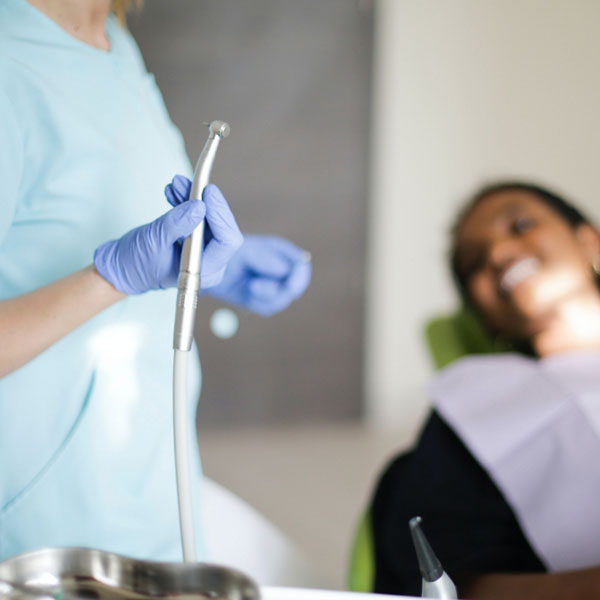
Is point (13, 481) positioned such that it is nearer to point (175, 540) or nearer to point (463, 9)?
point (175, 540)

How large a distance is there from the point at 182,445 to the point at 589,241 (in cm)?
113

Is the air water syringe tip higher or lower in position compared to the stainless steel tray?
lower

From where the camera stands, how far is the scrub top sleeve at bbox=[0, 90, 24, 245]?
0.63 metres

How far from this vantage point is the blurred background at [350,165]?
219 cm

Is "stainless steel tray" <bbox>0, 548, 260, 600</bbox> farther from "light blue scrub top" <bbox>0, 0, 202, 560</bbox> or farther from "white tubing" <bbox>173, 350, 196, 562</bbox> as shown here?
"light blue scrub top" <bbox>0, 0, 202, 560</bbox>

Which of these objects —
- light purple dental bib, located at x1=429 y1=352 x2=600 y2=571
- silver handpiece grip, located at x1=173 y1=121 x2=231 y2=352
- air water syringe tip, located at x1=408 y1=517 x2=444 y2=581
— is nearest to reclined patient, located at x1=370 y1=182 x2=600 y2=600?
light purple dental bib, located at x1=429 y1=352 x2=600 y2=571

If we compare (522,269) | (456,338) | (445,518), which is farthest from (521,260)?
(445,518)

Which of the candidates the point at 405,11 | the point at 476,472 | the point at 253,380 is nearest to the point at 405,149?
the point at 405,11

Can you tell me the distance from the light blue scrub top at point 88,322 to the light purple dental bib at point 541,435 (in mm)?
542

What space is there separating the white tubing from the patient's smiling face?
0.97 metres

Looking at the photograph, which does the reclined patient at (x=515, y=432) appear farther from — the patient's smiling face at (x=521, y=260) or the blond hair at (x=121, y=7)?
the blond hair at (x=121, y=7)

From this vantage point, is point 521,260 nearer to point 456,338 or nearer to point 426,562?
point 456,338

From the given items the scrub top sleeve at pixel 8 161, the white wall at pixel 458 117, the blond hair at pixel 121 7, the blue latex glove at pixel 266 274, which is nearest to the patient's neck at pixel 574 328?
the blue latex glove at pixel 266 274

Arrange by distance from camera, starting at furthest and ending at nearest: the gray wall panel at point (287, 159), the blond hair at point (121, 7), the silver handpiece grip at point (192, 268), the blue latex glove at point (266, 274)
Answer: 1. the gray wall panel at point (287, 159)
2. the blue latex glove at point (266, 274)
3. the blond hair at point (121, 7)
4. the silver handpiece grip at point (192, 268)
